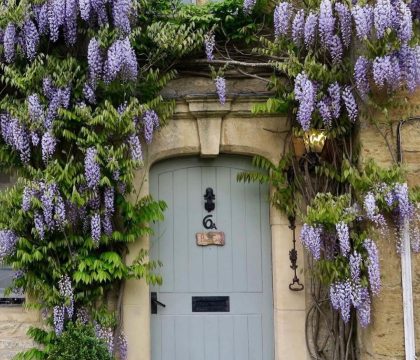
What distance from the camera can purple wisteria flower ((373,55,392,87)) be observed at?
3963 mm

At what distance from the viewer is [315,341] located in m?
4.51

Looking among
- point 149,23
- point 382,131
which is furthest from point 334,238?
point 149,23

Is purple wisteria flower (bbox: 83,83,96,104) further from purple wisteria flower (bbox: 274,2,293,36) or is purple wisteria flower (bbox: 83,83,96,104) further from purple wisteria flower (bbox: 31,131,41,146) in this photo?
purple wisteria flower (bbox: 274,2,293,36)

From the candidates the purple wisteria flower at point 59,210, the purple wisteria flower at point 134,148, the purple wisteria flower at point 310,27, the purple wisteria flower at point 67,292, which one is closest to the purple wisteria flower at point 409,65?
the purple wisteria flower at point 310,27

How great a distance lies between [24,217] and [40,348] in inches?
47.4

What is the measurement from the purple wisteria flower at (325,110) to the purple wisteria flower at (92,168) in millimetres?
1797

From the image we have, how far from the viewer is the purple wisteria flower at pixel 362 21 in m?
3.99

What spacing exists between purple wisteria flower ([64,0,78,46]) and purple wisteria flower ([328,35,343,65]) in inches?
80.1

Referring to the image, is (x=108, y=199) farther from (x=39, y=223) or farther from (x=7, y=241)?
(x=7, y=241)

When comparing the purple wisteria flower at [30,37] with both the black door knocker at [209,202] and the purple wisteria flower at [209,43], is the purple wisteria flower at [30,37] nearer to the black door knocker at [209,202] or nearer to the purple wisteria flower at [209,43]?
the purple wisteria flower at [209,43]

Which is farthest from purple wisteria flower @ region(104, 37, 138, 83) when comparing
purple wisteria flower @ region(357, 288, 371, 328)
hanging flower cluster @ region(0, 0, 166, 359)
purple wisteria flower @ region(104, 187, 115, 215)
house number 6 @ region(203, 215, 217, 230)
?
purple wisteria flower @ region(357, 288, 371, 328)

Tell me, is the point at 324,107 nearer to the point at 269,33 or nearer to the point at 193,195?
the point at 269,33

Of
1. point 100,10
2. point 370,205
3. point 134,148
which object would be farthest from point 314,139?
point 100,10

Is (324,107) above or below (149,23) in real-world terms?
below
